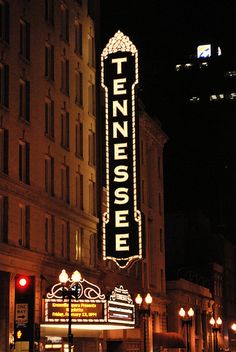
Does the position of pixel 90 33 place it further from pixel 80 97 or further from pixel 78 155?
pixel 78 155

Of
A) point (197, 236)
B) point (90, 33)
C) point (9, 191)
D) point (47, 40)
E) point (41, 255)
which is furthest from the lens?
point (197, 236)

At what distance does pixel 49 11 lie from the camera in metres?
47.9

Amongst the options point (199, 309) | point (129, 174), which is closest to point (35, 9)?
point (129, 174)

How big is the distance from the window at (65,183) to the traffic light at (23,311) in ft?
28.8

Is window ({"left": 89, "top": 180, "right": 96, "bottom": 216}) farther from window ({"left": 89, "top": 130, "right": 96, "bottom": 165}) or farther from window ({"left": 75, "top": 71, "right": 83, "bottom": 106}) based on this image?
window ({"left": 75, "top": 71, "right": 83, "bottom": 106})

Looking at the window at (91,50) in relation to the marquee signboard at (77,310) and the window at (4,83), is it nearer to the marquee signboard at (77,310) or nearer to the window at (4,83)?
the window at (4,83)

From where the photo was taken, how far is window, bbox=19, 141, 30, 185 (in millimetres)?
41781

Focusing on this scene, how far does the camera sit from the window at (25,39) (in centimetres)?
4338

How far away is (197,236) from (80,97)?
54789mm

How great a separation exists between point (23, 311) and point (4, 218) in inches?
200

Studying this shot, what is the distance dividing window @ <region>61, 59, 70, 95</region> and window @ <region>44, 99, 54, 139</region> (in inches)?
99.2

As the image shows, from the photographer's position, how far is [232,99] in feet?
594

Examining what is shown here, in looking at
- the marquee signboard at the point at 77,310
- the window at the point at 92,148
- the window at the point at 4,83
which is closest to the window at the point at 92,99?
the window at the point at 92,148

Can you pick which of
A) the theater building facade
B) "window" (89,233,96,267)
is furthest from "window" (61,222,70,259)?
"window" (89,233,96,267)
